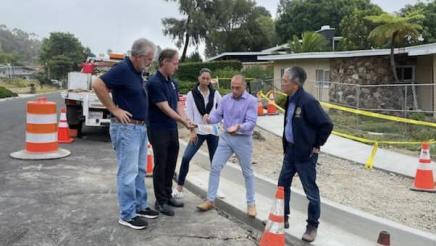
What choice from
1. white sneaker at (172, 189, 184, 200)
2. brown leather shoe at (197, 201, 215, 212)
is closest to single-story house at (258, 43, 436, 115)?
white sneaker at (172, 189, 184, 200)

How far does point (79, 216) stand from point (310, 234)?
2585mm

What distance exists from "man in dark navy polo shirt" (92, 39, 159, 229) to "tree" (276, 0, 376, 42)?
4968cm

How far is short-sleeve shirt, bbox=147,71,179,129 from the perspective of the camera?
5.56 m

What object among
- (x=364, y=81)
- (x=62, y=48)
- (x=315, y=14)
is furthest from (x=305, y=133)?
(x=62, y=48)

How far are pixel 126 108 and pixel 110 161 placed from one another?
13.6ft

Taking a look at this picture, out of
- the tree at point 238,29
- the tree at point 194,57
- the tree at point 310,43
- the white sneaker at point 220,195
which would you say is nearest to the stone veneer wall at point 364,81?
the tree at point 310,43

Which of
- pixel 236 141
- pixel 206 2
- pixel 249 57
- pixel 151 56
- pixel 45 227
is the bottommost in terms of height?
pixel 45 227

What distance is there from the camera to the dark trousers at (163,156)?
566 centimetres

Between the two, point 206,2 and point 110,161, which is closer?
point 110,161

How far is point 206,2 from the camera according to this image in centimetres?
5106

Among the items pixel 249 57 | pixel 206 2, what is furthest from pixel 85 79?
pixel 206 2

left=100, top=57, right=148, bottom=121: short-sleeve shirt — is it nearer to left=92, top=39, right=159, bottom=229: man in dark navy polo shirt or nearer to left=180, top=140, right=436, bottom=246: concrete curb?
left=92, top=39, right=159, bottom=229: man in dark navy polo shirt

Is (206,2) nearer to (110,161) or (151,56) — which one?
(110,161)

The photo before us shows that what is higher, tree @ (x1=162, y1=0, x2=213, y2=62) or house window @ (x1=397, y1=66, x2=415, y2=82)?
tree @ (x1=162, y1=0, x2=213, y2=62)
